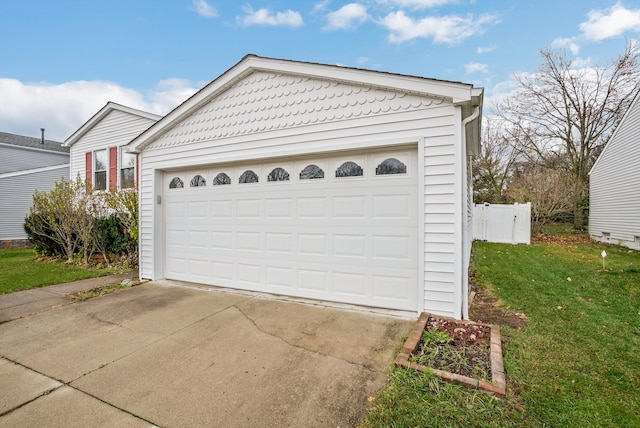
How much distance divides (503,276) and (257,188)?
5.60 metres

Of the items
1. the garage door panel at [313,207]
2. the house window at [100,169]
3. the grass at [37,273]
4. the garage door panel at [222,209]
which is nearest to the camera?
the garage door panel at [313,207]

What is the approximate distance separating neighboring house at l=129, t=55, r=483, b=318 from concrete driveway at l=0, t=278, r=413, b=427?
0.74 metres

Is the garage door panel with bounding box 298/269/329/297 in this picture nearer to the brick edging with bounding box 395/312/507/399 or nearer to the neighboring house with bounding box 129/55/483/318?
the neighboring house with bounding box 129/55/483/318

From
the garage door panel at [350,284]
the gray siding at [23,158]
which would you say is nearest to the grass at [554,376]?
the garage door panel at [350,284]

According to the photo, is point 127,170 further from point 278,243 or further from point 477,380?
point 477,380

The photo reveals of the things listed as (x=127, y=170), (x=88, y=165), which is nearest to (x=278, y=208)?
(x=127, y=170)

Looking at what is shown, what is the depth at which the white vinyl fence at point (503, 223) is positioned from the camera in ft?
39.2

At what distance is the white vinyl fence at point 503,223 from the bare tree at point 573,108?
722 cm

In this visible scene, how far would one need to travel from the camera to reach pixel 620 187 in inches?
460

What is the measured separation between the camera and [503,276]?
6.55 m

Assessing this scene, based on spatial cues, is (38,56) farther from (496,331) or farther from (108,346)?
(496,331)

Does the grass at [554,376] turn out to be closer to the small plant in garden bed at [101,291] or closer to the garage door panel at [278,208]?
the garage door panel at [278,208]

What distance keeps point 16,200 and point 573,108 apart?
29781mm

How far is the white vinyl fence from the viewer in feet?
39.2
